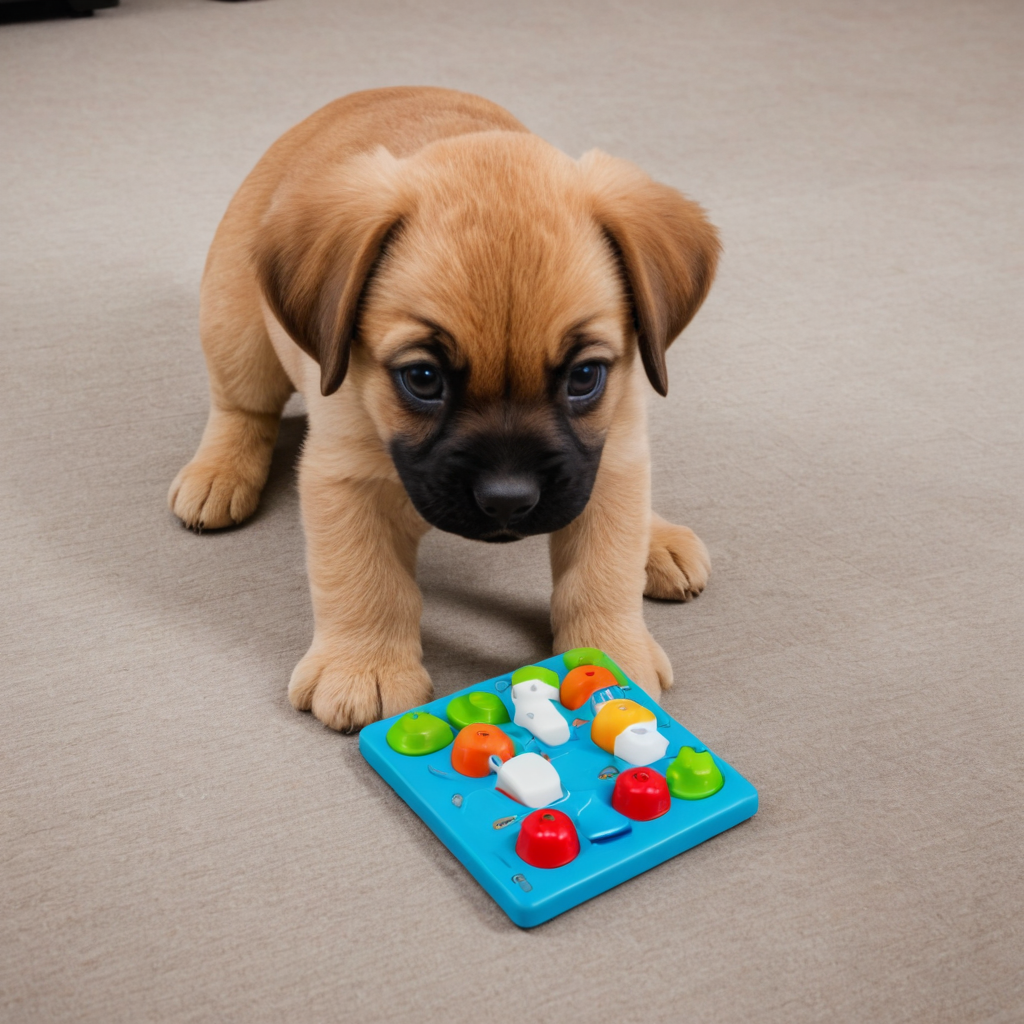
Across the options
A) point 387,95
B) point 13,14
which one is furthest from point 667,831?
point 13,14

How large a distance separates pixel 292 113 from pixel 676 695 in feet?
14.3

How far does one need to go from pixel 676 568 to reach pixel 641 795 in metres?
0.76

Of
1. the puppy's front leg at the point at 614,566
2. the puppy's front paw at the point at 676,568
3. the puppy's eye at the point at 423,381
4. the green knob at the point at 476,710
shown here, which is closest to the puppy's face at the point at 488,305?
the puppy's eye at the point at 423,381

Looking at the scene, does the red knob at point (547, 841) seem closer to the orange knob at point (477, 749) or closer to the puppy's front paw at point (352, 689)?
the orange knob at point (477, 749)

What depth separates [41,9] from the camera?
7242mm

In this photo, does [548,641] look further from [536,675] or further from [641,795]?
[641,795]

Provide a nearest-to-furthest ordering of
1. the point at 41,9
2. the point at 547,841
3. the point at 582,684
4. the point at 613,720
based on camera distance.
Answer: the point at 547,841, the point at 613,720, the point at 582,684, the point at 41,9

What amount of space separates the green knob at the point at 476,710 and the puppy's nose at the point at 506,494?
0.37m

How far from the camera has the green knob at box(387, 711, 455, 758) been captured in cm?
186

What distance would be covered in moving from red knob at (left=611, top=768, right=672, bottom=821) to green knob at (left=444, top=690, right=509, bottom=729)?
10.5 inches

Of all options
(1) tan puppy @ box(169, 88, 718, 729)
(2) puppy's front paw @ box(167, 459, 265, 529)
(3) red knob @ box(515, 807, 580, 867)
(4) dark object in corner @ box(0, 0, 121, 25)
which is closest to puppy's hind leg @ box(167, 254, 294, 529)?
(2) puppy's front paw @ box(167, 459, 265, 529)

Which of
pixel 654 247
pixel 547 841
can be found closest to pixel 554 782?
pixel 547 841

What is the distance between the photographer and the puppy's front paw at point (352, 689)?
2.00 meters

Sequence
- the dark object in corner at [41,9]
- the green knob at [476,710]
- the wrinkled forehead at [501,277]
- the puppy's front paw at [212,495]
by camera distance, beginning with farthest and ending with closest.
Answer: the dark object in corner at [41,9]
the puppy's front paw at [212,495]
the green knob at [476,710]
the wrinkled forehead at [501,277]
